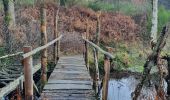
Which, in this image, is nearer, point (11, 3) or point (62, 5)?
point (11, 3)

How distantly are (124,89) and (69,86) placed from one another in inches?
223

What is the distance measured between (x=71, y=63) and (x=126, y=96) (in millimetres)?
2356

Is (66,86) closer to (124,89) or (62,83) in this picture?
(62,83)

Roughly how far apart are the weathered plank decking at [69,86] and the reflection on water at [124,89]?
225 centimetres

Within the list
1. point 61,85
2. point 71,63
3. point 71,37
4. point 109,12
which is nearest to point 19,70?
point 71,63

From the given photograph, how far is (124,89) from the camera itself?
46.5ft

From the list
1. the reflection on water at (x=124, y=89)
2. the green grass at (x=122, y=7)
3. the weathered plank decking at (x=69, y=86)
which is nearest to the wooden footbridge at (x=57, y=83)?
the weathered plank decking at (x=69, y=86)

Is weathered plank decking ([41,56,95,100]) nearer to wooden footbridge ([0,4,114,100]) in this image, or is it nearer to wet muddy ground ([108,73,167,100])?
wooden footbridge ([0,4,114,100])

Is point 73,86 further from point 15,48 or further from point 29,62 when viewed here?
point 15,48

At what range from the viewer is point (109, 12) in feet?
86.8

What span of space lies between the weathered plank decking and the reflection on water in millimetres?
2253

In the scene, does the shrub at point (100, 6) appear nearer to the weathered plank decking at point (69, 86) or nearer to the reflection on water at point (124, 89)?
the reflection on water at point (124, 89)

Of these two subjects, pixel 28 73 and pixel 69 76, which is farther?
pixel 69 76

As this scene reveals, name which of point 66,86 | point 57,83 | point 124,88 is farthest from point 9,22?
point 66,86
